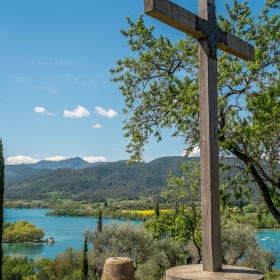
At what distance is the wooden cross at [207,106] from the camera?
385 centimetres

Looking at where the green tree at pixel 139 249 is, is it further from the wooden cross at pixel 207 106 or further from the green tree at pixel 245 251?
the wooden cross at pixel 207 106

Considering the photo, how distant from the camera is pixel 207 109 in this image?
410 cm

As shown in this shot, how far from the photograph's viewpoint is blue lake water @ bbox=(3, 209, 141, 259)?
70.0 m

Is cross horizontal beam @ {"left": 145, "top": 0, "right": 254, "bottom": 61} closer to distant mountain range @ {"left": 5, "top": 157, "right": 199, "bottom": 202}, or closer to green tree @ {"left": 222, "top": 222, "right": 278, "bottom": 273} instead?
green tree @ {"left": 222, "top": 222, "right": 278, "bottom": 273}

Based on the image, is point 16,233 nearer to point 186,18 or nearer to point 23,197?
point 186,18

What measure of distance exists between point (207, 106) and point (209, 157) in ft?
1.79

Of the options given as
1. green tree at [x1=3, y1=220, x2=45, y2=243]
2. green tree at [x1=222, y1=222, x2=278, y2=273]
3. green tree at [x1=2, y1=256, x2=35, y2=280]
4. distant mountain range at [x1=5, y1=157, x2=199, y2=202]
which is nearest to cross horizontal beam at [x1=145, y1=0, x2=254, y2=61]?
green tree at [x1=222, y1=222, x2=278, y2=273]

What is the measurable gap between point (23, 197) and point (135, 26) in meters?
181

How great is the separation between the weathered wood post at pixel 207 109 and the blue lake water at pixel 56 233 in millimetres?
35109

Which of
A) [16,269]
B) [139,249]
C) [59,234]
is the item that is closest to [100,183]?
[59,234]

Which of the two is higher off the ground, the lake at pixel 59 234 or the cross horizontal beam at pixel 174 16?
the cross horizontal beam at pixel 174 16

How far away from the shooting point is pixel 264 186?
9.86 metres

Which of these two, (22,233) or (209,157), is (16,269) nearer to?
(22,233)

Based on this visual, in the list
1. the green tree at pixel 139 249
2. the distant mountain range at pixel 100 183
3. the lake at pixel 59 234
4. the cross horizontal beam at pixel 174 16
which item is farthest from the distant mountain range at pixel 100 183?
the cross horizontal beam at pixel 174 16
